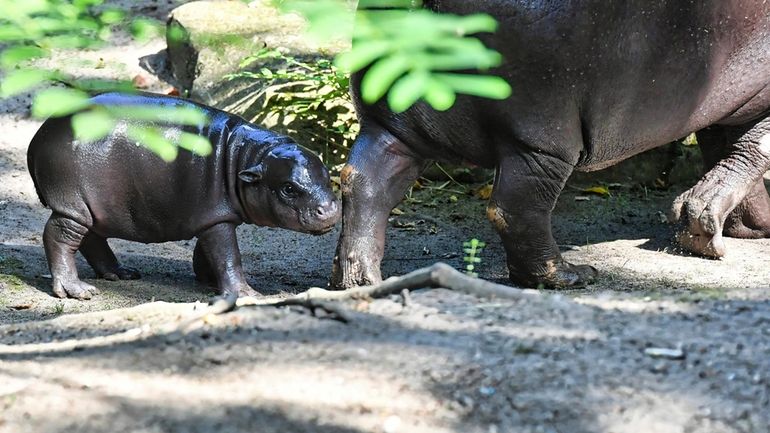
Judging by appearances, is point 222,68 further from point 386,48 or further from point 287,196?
point 386,48

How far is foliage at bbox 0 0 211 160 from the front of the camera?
5.81ft

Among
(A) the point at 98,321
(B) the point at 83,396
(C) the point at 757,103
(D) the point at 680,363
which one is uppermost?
(C) the point at 757,103

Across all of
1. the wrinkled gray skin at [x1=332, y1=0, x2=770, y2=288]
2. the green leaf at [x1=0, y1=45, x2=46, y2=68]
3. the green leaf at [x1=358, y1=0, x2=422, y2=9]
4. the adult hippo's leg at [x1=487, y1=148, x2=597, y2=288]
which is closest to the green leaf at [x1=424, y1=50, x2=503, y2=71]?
the green leaf at [x1=358, y1=0, x2=422, y2=9]

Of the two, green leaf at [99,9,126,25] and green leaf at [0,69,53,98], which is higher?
green leaf at [99,9,126,25]

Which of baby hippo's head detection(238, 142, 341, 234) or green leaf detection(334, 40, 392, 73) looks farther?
baby hippo's head detection(238, 142, 341, 234)

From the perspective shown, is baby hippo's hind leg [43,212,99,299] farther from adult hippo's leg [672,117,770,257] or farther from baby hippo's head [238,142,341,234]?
adult hippo's leg [672,117,770,257]

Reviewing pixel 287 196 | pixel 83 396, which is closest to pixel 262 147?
pixel 287 196

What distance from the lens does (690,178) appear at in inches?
291

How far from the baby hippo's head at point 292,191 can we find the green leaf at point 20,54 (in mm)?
3206

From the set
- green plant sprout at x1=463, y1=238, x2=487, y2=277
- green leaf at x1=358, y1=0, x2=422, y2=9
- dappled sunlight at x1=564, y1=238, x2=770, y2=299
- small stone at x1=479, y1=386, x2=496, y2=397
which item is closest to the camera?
green leaf at x1=358, y1=0, x2=422, y2=9

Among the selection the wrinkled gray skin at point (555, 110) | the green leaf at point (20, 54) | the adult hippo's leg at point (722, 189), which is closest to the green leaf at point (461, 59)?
the green leaf at point (20, 54)

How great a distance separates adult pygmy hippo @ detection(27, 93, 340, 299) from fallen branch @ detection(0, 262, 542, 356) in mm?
1546

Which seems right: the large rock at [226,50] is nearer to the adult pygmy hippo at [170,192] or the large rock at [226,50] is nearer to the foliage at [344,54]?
the adult pygmy hippo at [170,192]

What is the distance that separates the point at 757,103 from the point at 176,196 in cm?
307
